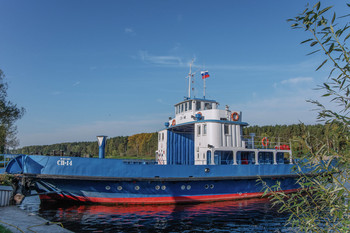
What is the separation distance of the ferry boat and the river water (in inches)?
26.9

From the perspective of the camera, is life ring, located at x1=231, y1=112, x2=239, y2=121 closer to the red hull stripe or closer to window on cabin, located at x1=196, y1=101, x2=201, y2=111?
window on cabin, located at x1=196, y1=101, x2=201, y2=111

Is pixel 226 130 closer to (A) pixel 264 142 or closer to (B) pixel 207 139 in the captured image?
(B) pixel 207 139

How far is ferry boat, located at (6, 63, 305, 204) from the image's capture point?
517 inches

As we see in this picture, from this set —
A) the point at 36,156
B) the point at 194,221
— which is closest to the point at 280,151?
the point at 194,221

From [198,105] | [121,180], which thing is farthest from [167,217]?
[198,105]

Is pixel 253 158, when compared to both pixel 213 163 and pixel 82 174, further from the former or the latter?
pixel 82 174

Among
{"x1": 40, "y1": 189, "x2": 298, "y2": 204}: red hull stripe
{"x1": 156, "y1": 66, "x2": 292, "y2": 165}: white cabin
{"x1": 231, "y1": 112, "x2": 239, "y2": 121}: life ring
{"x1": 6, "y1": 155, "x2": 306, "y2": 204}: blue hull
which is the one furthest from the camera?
{"x1": 231, "y1": 112, "x2": 239, "y2": 121}: life ring

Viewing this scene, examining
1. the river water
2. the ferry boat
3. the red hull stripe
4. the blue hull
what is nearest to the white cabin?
the ferry boat

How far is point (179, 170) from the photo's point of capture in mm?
14469

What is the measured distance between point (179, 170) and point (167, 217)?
326 centimetres

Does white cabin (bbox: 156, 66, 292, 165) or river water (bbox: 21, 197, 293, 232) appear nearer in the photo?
river water (bbox: 21, 197, 293, 232)

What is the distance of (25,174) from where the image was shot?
1258 cm

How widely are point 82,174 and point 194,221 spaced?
20.6 ft

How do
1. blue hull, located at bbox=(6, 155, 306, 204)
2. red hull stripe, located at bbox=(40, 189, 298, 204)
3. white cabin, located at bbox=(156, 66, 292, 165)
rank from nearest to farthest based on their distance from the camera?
blue hull, located at bbox=(6, 155, 306, 204), red hull stripe, located at bbox=(40, 189, 298, 204), white cabin, located at bbox=(156, 66, 292, 165)
